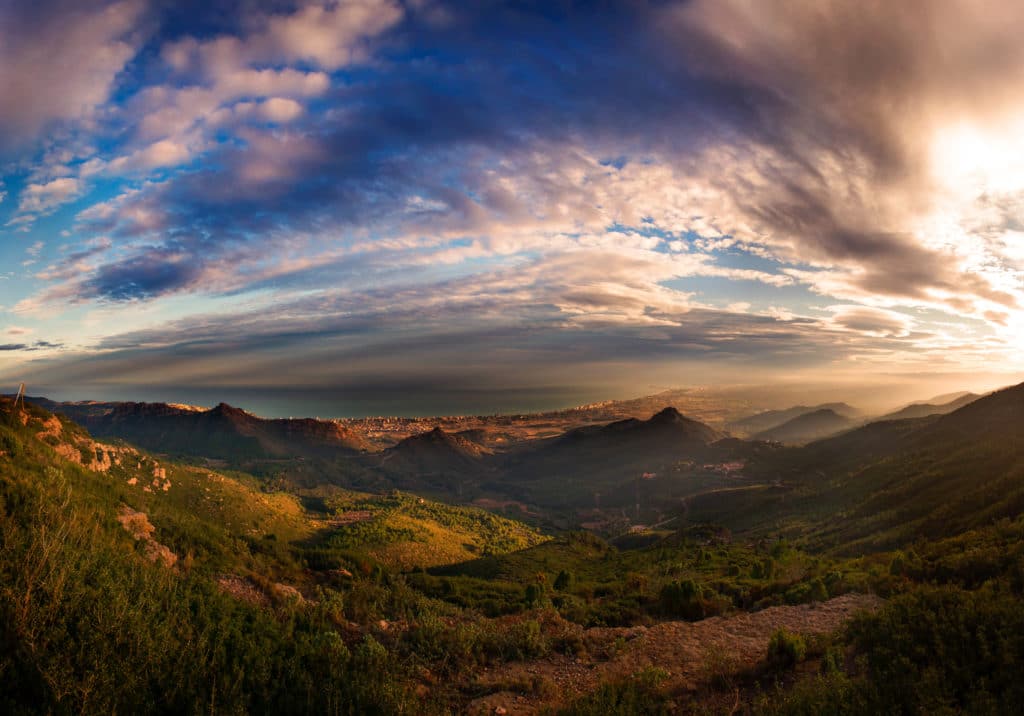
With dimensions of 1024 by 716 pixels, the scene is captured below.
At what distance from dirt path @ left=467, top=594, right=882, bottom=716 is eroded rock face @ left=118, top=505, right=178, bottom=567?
19079 mm

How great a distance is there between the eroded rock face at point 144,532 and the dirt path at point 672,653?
1908 centimetres

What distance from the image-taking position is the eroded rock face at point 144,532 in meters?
24.0

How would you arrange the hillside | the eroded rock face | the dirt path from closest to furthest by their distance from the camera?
the dirt path
the eroded rock face
the hillside

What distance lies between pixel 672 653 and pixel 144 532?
2985cm

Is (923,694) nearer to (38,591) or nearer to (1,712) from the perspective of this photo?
(1,712)

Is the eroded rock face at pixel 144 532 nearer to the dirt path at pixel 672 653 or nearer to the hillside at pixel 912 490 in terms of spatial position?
the dirt path at pixel 672 653

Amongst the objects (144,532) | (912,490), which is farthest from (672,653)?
(912,490)

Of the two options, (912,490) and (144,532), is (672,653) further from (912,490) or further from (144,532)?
(912,490)

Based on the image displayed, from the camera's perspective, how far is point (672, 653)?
56.9ft

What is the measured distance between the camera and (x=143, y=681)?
32.3 ft

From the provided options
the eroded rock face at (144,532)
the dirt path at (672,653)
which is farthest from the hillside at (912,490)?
the eroded rock face at (144,532)

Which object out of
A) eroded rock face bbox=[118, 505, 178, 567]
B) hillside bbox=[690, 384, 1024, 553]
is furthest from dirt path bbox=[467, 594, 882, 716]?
hillside bbox=[690, 384, 1024, 553]

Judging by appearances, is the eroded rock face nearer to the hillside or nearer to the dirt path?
the dirt path

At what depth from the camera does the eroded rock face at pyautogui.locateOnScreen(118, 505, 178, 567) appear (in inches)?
943
